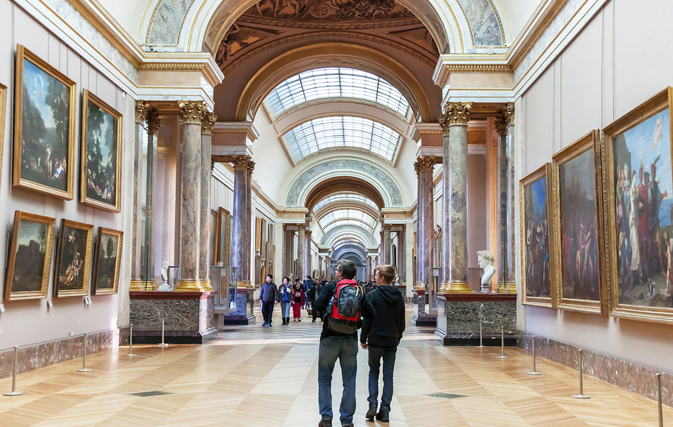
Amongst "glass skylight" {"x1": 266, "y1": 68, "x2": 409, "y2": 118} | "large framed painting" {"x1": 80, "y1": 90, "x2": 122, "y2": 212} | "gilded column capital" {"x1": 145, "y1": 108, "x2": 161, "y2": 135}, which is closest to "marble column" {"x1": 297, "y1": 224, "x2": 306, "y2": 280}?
"glass skylight" {"x1": 266, "y1": 68, "x2": 409, "y2": 118}

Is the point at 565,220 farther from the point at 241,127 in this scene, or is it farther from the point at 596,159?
the point at 241,127

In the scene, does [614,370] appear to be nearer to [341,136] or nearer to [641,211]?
[641,211]

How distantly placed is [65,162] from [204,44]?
22.9 feet

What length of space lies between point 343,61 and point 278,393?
62.0 ft

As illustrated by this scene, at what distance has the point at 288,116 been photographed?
3691 centimetres

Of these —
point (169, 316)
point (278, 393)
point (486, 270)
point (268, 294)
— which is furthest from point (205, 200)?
→ point (278, 393)

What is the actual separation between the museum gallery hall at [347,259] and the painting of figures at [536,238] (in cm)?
7

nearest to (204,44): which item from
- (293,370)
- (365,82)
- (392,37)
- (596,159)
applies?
(392,37)

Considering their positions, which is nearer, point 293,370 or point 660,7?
point 660,7

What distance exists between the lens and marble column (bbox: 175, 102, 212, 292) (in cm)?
1625

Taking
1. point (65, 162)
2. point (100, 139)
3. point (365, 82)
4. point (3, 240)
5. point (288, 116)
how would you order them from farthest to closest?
1. point (288, 116)
2. point (365, 82)
3. point (100, 139)
4. point (65, 162)
5. point (3, 240)

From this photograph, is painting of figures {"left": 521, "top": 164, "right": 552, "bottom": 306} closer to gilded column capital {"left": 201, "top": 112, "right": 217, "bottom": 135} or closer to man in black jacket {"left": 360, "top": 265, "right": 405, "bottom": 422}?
man in black jacket {"left": 360, "top": 265, "right": 405, "bottom": 422}

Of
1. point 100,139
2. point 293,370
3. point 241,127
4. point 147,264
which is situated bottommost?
point 293,370

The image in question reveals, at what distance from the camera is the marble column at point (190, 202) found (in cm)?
1625
